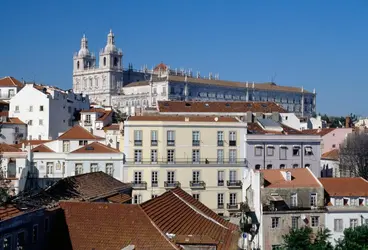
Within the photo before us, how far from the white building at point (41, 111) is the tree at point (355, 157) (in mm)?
35922

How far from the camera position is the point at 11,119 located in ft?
252

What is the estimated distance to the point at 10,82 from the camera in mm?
95062

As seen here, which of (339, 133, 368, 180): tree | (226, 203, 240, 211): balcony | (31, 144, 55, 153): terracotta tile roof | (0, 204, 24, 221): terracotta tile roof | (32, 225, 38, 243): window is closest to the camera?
(0, 204, 24, 221): terracotta tile roof

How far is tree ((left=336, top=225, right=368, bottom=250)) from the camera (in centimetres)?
2925

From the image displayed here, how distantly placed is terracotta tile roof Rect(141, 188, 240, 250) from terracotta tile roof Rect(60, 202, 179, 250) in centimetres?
55

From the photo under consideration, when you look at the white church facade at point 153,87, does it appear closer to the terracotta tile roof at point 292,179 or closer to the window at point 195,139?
the window at point 195,139

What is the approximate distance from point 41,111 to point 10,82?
62.8 feet

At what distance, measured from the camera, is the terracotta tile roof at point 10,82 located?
94.3 meters

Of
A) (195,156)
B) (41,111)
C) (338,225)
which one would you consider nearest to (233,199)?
(195,156)

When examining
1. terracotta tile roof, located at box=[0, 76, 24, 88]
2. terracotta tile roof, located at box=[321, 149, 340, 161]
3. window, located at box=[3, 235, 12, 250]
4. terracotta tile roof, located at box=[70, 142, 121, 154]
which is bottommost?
window, located at box=[3, 235, 12, 250]

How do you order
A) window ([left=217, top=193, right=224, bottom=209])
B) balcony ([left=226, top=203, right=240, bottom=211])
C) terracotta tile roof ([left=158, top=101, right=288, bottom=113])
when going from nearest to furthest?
balcony ([left=226, top=203, right=240, bottom=211]), window ([left=217, top=193, right=224, bottom=209]), terracotta tile roof ([left=158, top=101, right=288, bottom=113])

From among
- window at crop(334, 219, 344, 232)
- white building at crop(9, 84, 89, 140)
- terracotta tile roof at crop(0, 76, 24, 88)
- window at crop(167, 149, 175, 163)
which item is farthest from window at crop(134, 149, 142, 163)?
terracotta tile roof at crop(0, 76, 24, 88)

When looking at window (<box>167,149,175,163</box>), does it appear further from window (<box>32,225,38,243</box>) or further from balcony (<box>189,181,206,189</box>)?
window (<box>32,225,38,243</box>)

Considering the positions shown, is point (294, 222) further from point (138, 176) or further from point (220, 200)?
point (138, 176)
